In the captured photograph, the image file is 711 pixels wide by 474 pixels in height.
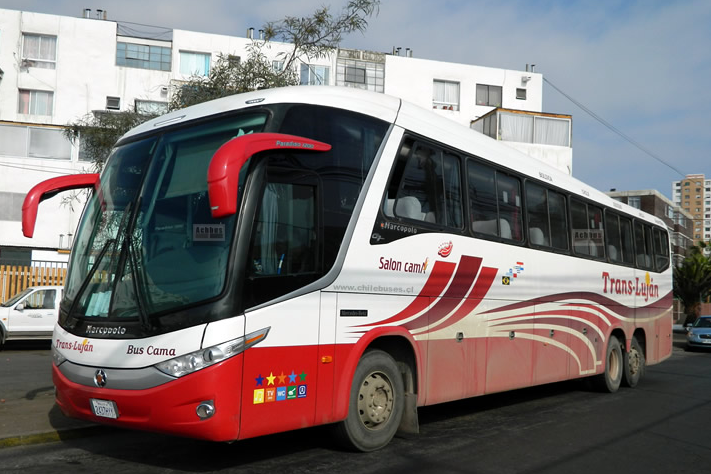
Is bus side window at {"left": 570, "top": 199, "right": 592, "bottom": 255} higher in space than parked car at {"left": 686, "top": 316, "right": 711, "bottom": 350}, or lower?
higher

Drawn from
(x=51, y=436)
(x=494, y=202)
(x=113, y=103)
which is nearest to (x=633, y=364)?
(x=494, y=202)

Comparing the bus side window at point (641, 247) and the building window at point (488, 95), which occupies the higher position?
the building window at point (488, 95)

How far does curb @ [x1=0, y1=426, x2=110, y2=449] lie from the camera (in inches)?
287

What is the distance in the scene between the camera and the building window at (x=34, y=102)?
3550 cm

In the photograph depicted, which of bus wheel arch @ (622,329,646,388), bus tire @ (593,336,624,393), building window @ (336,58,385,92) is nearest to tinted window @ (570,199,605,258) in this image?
bus tire @ (593,336,624,393)

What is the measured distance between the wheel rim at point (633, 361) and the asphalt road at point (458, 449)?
3.45m

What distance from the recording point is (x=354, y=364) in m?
6.89

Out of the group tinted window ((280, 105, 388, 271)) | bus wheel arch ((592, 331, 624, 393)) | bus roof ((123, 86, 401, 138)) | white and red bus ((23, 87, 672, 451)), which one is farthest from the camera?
bus wheel arch ((592, 331, 624, 393))

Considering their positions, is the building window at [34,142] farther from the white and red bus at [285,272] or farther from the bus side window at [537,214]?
the white and red bus at [285,272]

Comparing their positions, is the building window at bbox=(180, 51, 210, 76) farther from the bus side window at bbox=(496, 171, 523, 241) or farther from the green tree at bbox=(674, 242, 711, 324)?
the green tree at bbox=(674, 242, 711, 324)

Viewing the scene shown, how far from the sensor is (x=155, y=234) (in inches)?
246

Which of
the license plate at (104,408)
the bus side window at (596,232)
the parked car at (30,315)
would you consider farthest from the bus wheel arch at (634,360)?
the parked car at (30,315)

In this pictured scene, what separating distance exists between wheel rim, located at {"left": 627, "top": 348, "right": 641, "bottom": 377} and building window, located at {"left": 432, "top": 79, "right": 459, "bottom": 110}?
27952 mm

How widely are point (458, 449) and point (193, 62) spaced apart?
33.4 m
